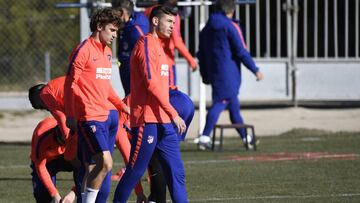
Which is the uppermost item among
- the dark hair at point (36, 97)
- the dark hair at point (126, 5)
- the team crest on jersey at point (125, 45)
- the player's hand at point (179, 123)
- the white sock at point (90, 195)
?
the dark hair at point (126, 5)

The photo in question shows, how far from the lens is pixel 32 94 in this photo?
975 centimetres

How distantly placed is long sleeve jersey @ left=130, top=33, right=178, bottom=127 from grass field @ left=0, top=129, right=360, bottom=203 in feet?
5.34

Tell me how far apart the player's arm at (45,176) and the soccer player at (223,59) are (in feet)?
21.0

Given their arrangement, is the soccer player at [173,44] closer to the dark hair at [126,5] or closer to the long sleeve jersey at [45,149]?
the dark hair at [126,5]

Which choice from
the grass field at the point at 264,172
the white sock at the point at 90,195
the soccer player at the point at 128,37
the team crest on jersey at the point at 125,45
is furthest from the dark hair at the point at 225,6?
the white sock at the point at 90,195

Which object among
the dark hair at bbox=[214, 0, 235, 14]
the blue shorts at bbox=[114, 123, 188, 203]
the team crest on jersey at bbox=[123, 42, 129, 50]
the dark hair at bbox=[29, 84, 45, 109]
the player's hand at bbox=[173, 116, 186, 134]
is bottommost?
the blue shorts at bbox=[114, 123, 188, 203]

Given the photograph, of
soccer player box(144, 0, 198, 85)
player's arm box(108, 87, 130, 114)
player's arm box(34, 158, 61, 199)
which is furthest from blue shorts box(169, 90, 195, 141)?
soccer player box(144, 0, 198, 85)

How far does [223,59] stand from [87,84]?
6707mm

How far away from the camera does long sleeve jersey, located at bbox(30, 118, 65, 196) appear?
9.13 m

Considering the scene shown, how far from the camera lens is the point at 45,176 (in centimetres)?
912

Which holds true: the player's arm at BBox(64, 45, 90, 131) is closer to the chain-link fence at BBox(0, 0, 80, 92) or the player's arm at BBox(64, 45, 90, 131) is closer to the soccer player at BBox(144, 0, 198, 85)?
the soccer player at BBox(144, 0, 198, 85)

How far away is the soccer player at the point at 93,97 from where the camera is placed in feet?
29.2

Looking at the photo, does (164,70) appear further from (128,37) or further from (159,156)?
(128,37)

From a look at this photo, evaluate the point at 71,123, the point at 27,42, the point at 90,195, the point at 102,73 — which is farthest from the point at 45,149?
the point at 27,42
